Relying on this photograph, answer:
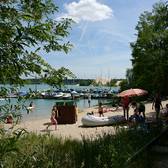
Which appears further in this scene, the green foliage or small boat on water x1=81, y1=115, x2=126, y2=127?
small boat on water x1=81, y1=115, x2=126, y2=127

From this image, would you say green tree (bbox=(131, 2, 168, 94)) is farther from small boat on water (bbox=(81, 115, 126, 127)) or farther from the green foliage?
the green foliage

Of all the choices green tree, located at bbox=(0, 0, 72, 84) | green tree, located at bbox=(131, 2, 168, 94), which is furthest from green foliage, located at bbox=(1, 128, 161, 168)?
green tree, located at bbox=(131, 2, 168, 94)

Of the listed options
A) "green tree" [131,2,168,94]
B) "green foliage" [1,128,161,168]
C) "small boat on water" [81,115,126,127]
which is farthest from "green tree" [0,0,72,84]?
"small boat on water" [81,115,126,127]

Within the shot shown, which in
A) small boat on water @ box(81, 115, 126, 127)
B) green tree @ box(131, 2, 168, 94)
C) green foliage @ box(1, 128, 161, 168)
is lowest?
small boat on water @ box(81, 115, 126, 127)

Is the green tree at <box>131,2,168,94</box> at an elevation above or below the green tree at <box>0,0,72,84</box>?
above

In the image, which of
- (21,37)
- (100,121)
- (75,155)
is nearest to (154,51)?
(100,121)

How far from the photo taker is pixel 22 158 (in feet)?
20.1

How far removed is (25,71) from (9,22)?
0.54 metres

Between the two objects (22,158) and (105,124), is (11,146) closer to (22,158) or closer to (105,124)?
(22,158)

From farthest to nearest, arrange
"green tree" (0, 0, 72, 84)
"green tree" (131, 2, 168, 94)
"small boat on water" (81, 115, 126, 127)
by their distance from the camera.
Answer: "green tree" (131, 2, 168, 94) < "small boat on water" (81, 115, 126, 127) < "green tree" (0, 0, 72, 84)

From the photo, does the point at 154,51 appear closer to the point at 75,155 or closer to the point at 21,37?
the point at 75,155

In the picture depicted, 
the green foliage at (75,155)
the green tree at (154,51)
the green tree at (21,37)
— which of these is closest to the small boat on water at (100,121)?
the green tree at (154,51)

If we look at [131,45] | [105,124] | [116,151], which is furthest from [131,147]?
[131,45]

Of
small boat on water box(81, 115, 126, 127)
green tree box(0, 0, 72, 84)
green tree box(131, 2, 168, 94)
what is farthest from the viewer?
green tree box(131, 2, 168, 94)
